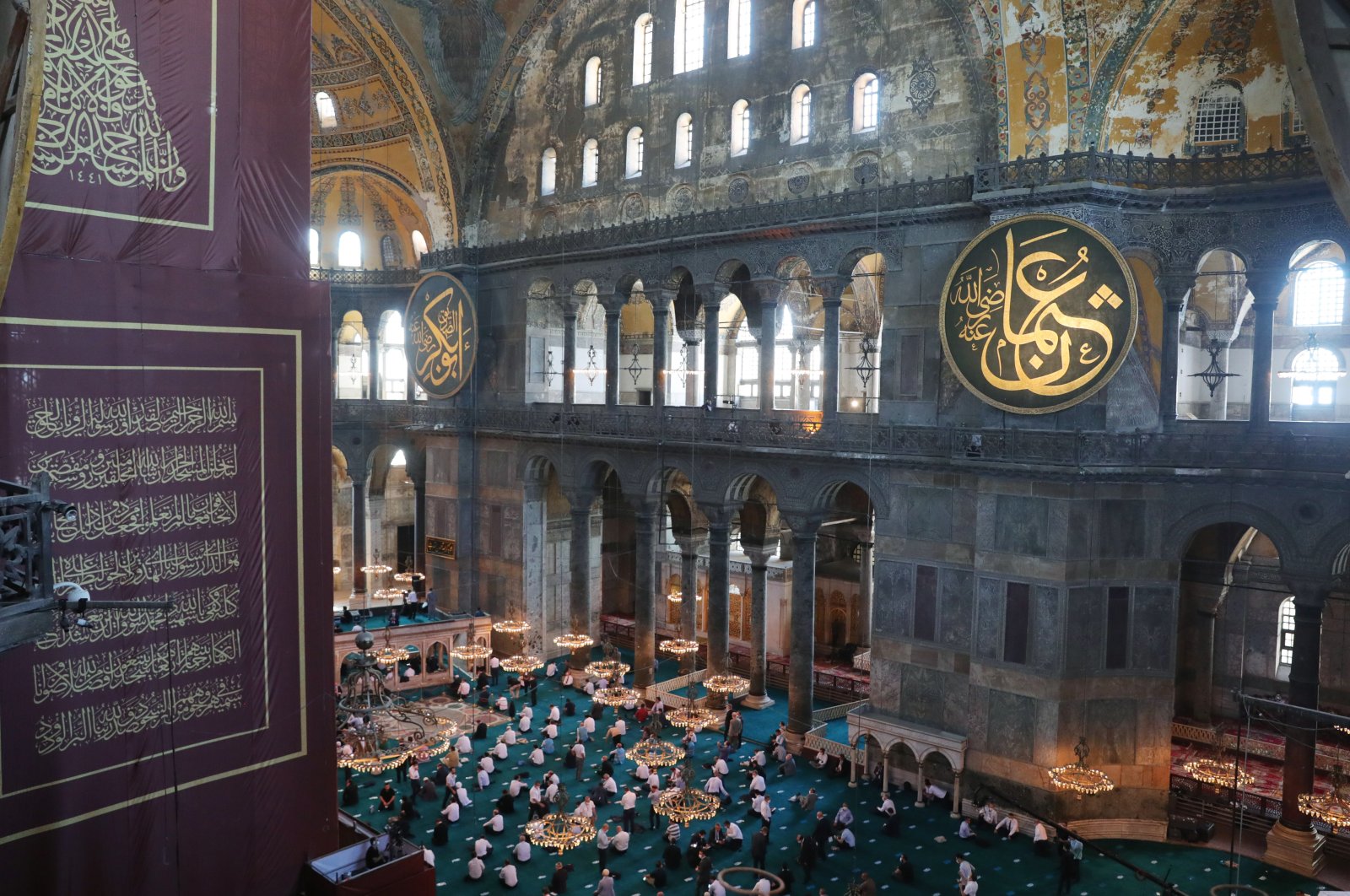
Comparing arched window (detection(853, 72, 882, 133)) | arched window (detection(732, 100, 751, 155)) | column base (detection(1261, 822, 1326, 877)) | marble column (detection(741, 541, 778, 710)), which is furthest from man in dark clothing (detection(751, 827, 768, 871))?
arched window (detection(732, 100, 751, 155))

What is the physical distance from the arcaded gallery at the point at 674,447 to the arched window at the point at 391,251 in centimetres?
27

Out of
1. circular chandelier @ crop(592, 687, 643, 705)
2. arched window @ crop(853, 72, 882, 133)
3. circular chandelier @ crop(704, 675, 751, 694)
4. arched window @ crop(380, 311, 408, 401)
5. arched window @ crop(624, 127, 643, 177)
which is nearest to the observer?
circular chandelier @ crop(704, 675, 751, 694)

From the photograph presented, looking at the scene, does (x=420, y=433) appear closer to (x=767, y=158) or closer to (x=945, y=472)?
(x=767, y=158)

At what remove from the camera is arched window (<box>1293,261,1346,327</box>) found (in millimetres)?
14891

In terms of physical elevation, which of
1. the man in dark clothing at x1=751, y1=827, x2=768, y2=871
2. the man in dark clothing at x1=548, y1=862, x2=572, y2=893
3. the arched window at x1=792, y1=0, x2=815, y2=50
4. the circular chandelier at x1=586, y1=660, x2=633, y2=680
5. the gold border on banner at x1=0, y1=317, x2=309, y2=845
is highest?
the arched window at x1=792, y1=0, x2=815, y2=50

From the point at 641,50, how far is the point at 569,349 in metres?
5.03

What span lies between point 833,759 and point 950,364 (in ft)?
18.3

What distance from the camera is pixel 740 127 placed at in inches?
569

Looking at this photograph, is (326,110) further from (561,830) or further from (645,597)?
(561,830)

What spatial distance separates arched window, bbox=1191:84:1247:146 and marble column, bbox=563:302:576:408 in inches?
384

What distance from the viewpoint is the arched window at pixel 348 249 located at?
20547 millimetres

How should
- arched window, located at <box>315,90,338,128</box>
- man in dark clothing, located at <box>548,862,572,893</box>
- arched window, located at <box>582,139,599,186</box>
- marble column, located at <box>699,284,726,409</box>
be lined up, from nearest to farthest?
man in dark clothing, located at <box>548,862,572,893</box>, marble column, located at <box>699,284,726,409</box>, arched window, located at <box>582,139,599,186</box>, arched window, located at <box>315,90,338,128</box>

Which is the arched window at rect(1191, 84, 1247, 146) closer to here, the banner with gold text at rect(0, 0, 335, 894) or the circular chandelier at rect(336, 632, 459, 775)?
the banner with gold text at rect(0, 0, 335, 894)

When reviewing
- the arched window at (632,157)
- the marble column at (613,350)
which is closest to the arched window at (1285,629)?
the marble column at (613,350)
